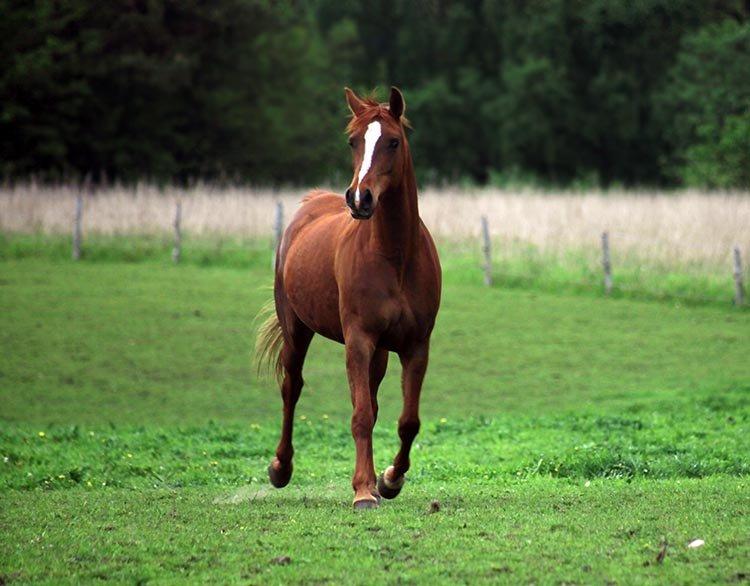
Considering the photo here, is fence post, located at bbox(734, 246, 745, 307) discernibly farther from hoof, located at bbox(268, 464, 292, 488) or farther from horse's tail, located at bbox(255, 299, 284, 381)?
hoof, located at bbox(268, 464, 292, 488)

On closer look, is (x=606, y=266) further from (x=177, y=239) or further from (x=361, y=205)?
(x=361, y=205)

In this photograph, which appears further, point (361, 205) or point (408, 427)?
point (408, 427)

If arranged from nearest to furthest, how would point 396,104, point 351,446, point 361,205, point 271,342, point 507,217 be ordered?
1. point 361,205
2. point 396,104
3. point 271,342
4. point 351,446
5. point 507,217

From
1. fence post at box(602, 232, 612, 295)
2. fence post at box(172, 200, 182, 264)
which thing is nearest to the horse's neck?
fence post at box(602, 232, 612, 295)

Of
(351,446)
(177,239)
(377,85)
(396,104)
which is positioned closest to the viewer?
(396,104)

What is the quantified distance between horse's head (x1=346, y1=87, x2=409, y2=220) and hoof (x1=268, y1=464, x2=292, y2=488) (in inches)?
101

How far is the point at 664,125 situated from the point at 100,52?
75.3 ft

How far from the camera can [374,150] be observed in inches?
315

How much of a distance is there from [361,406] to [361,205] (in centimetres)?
137

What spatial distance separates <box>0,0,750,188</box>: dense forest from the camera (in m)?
41.2

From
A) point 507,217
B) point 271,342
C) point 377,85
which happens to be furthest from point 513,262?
point 271,342

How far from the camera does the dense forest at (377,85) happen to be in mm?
41156

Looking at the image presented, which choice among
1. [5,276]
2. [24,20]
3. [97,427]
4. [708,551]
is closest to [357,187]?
[708,551]

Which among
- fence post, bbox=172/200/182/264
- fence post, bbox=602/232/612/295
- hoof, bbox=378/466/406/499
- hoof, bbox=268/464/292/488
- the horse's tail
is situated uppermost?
the horse's tail
